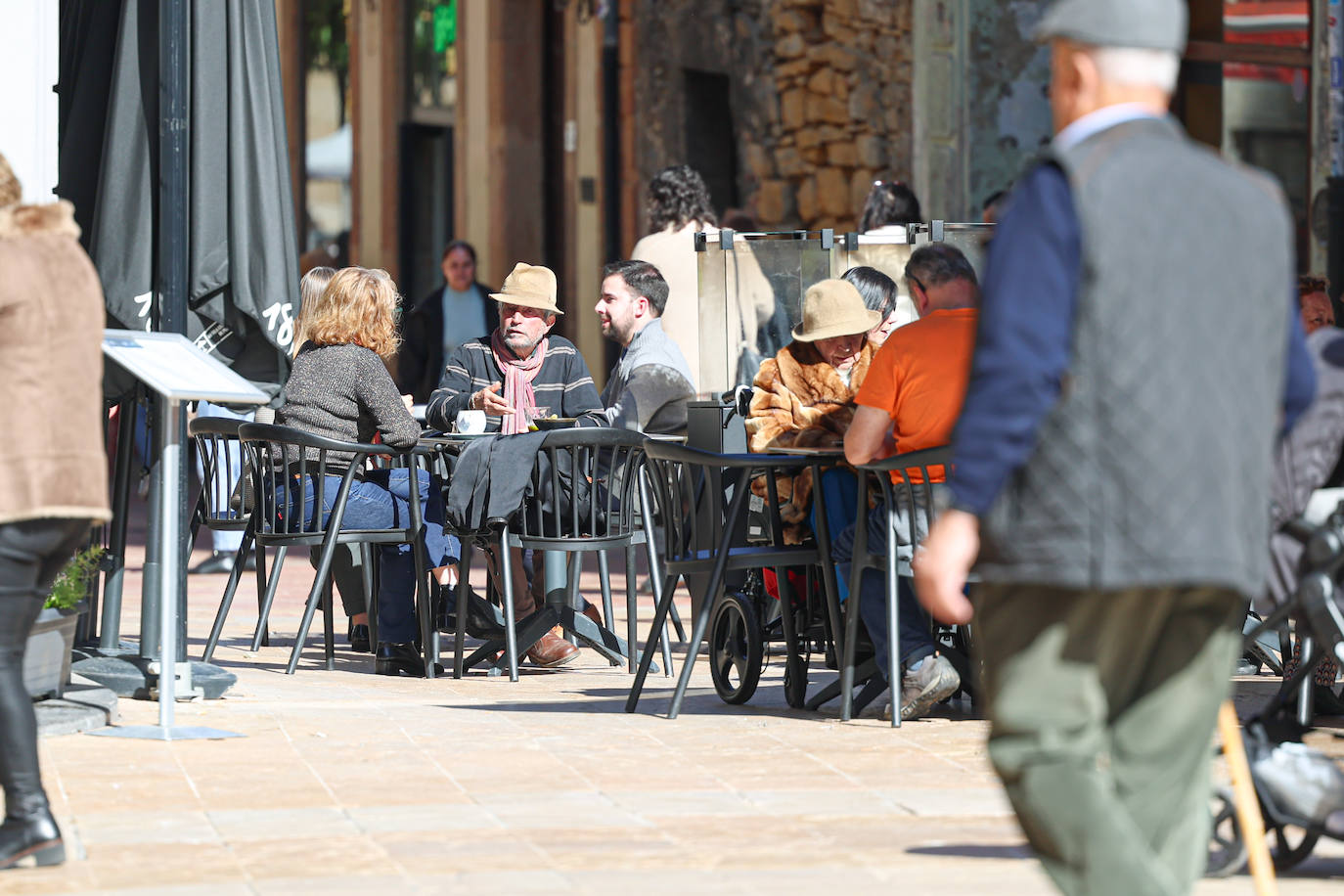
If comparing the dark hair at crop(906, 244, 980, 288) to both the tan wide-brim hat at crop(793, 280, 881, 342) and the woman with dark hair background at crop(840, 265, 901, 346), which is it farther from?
the woman with dark hair background at crop(840, 265, 901, 346)

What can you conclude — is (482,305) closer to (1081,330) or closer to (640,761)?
(640,761)

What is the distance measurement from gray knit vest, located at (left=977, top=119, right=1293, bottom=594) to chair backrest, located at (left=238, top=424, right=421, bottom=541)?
4535 millimetres

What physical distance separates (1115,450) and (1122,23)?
557 millimetres

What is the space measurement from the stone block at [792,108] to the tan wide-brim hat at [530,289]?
6.33 meters

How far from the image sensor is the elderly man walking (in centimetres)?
283

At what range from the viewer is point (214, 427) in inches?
293

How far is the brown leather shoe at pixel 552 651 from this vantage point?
301 inches

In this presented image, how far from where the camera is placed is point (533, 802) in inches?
191

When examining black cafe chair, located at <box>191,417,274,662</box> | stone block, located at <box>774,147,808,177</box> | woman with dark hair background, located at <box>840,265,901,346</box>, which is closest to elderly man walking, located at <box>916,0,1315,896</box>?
woman with dark hair background, located at <box>840,265,901,346</box>

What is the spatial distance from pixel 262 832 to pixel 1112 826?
2168 mm

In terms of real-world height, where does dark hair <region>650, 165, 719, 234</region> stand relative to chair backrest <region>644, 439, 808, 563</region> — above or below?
above

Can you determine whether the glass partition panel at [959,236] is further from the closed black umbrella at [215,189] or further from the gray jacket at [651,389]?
the closed black umbrella at [215,189]

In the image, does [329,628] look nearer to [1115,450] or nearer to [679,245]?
[679,245]

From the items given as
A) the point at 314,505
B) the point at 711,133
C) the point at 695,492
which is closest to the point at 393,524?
the point at 314,505
